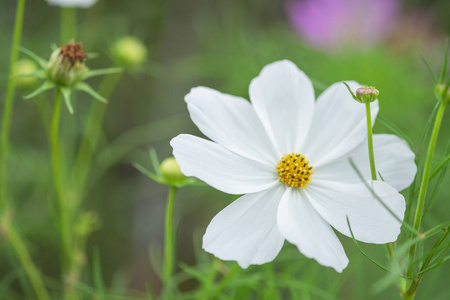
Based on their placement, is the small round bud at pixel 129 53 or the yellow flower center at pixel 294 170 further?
the small round bud at pixel 129 53

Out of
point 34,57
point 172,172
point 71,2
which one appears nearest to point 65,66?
point 34,57

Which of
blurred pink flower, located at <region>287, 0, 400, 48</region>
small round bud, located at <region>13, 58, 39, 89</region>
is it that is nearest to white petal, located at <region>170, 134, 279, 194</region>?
small round bud, located at <region>13, 58, 39, 89</region>

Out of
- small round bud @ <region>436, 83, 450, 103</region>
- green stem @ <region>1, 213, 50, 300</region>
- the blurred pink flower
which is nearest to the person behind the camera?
small round bud @ <region>436, 83, 450, 103</region>

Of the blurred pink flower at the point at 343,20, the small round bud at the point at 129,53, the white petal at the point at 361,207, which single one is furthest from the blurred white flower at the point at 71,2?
the blurred pink flower at the point at 343,20

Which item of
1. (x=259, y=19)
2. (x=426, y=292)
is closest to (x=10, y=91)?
(x=426, y=292)

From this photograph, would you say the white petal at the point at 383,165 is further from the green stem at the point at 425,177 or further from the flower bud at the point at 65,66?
the flower bud at the point at 65,66

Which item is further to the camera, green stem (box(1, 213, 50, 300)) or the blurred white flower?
the blurred white flower

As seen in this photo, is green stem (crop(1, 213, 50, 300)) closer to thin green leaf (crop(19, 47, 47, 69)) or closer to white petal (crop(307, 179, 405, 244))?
thin green leaf (crop(19, 47, 47, 69))
